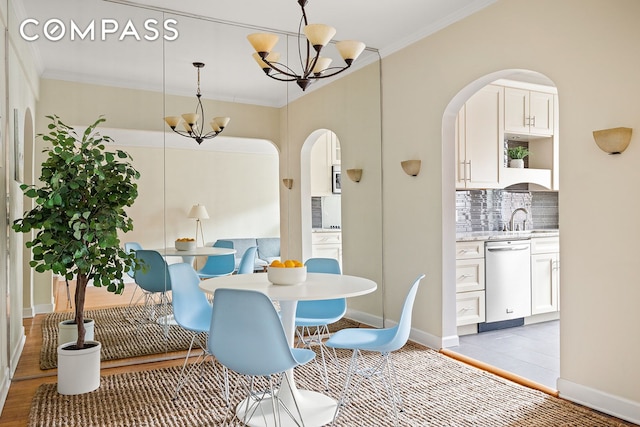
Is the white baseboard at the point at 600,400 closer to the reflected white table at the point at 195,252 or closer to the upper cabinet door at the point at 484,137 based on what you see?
the upper cabinet door at the point at 484,137

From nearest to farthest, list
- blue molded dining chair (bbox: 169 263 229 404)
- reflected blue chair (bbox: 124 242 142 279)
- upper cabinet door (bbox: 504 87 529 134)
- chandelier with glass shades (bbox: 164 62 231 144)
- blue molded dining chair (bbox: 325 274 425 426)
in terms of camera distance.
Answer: blue molded dining chair (bbox: 325 274 425 426) → blue molded dining chair (bbox: 169 263 229 404) → reflected blue chair (bbox: 124 242 142 279) → chandelier with glass shades (bbox: 164 62 231 144) → upper cabinet door (bbox: 504 87 529 134)

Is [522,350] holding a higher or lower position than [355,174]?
lower

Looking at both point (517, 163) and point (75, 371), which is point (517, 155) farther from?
point (75, 371)

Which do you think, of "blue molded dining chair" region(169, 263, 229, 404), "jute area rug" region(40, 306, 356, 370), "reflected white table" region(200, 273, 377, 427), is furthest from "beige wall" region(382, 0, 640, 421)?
"jute area rug" region(40, 306, 356, 370)

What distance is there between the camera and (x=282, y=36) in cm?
433

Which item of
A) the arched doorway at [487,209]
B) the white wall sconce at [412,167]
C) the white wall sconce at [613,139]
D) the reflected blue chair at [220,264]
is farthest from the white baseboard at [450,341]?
the white wall sconce at [613,139]

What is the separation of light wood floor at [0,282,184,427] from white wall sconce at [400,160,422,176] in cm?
243

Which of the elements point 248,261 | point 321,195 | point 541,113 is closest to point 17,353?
point 248,261

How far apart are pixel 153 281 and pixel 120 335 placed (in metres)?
0.51

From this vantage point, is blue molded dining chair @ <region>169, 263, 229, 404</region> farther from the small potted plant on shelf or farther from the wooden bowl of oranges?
the small potted plant on shelf

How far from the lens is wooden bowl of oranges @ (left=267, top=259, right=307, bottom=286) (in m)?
2.76

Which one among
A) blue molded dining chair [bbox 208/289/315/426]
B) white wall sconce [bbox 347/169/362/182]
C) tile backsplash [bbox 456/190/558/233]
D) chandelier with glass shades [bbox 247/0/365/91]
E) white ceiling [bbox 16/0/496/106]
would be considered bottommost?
blue molded dining chair [bbox 208/289/315/426]

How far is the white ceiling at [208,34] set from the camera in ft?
11.6

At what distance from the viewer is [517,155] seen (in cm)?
546
